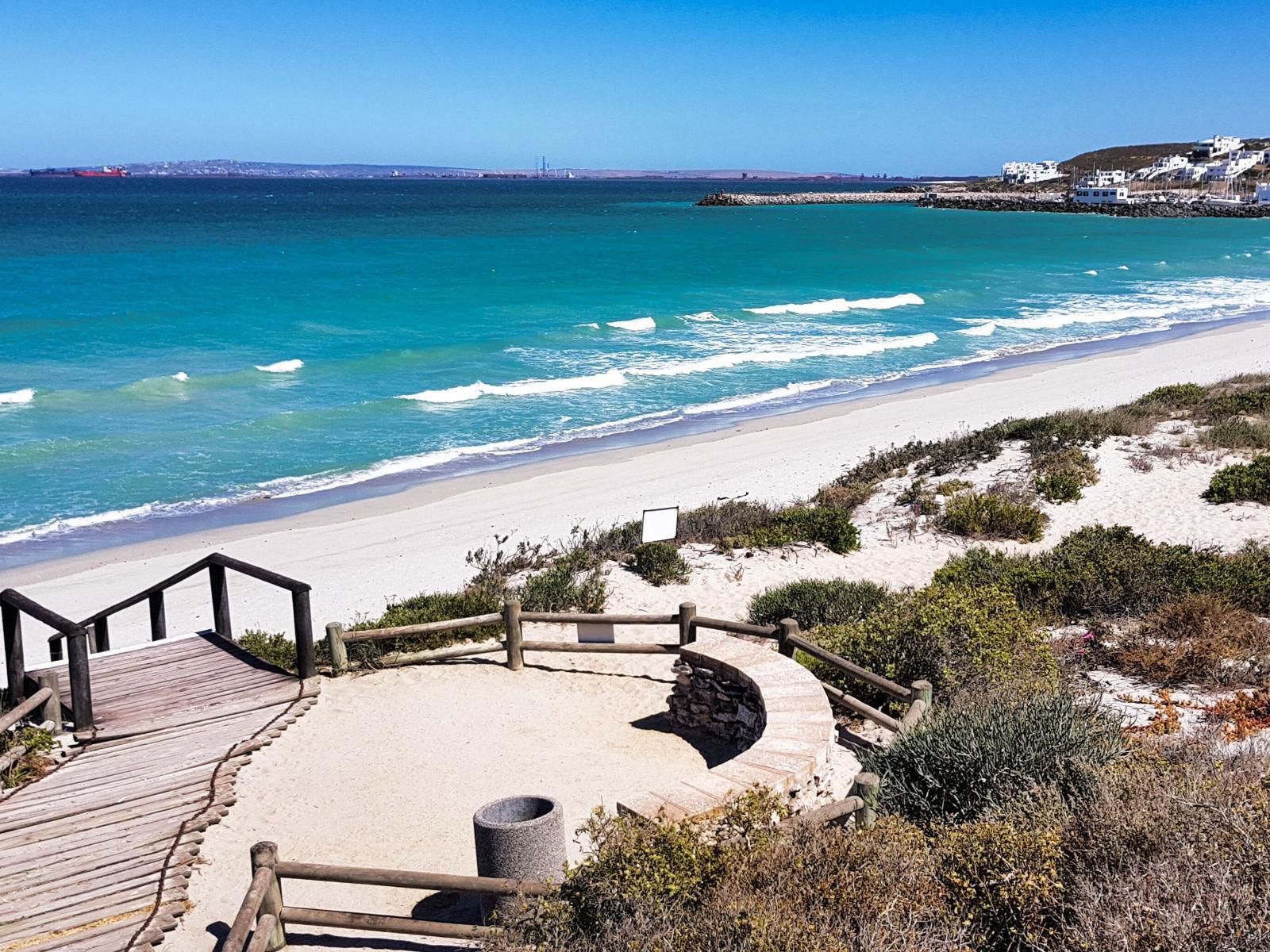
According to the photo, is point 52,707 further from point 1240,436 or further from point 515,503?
point 1240,436

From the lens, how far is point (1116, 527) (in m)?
13.8

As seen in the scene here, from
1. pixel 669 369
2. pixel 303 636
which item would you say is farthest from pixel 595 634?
pixel 669 369

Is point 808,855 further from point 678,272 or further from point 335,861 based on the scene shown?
point 678,272

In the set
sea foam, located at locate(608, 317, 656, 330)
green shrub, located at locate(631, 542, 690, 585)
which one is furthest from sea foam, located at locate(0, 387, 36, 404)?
green shrub, located at locate(631, 542, 690, 585)

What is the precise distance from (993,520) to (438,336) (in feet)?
91.0

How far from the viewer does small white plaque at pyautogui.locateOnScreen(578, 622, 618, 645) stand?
35.0 ft

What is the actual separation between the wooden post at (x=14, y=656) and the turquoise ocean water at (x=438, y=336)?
909cm

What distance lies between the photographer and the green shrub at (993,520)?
15.2m

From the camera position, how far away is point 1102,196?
144125mm

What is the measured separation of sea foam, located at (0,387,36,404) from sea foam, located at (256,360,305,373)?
6.38 meters

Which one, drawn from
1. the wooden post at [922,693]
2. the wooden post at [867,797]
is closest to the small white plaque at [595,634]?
the wooden post at [922,693]

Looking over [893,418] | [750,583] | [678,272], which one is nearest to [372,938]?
[750,583]

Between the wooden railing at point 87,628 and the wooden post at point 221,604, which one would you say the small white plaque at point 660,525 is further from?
the wooden post at point 221,604

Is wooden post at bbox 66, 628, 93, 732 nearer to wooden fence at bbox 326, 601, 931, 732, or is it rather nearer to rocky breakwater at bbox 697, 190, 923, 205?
wooden fence at bbox 326, 601, 931, 732
